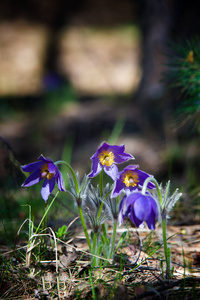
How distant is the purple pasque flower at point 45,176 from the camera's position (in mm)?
1187

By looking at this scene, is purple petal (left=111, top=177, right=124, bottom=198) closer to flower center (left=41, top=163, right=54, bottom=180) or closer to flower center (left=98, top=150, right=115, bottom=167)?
flower center (left=98, top=150, right=115, bottom=167)

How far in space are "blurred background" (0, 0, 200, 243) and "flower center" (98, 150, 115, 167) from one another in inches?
19.7

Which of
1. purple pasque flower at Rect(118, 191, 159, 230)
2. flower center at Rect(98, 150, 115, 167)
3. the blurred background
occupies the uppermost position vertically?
the blurred background

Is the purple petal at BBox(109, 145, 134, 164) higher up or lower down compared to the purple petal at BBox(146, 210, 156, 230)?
higher up

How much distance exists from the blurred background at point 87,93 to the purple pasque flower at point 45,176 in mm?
304

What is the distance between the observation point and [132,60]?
9344 millimetres

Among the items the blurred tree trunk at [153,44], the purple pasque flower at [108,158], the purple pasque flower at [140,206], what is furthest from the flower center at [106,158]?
the blurred tree trunk at [153,44]

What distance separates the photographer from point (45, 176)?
1218mm

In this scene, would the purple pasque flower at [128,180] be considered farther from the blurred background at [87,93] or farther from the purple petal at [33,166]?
the blurred background at [87,93]

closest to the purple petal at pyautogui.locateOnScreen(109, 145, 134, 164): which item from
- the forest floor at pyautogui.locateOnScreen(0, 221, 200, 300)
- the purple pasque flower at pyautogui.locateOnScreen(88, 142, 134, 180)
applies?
the purple pasque flower at pyautogui.locateOnScreen(88, 142, 134, 180)

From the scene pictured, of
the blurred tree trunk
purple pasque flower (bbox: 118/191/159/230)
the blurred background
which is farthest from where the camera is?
the blurred tree trunk

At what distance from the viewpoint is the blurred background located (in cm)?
232

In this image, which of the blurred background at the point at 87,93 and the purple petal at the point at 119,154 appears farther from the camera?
the blurred background at the point at 87,93

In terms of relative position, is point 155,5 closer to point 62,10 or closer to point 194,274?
point 194,274
